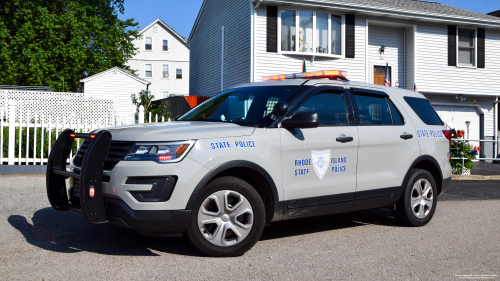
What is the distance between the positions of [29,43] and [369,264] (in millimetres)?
30515

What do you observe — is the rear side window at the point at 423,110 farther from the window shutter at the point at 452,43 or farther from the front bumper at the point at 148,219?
the window shutter at the point at 452,43

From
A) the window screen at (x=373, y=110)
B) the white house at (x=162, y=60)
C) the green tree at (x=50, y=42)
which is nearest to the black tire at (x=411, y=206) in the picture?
the window screen at (x=373, y=110)

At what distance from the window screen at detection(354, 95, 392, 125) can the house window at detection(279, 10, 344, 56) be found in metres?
12.1

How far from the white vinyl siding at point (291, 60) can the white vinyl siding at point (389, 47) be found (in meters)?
1.02

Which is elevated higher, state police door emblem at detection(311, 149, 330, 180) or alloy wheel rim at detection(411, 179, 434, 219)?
state police door emblem at detection(311, 149, 330, 180)

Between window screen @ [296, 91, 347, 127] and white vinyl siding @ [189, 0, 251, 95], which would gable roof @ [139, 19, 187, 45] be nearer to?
white vinyl siding @ [189, 0, 251, 95]

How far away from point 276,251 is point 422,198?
2.44 meters

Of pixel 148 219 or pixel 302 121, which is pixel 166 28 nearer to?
pixel 302 121

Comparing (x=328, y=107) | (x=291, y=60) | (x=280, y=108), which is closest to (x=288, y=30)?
(x=291, y=60)

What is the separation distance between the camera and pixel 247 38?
1798 centimetres

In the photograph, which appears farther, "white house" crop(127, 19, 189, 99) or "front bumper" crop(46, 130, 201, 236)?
"white house" crop(127, 19, 189, 99)

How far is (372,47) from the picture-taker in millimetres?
19844

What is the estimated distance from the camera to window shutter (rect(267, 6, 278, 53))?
17234 millimetres

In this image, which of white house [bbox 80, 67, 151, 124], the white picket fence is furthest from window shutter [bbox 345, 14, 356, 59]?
white house [bbox 80, 67, 151, 124]
